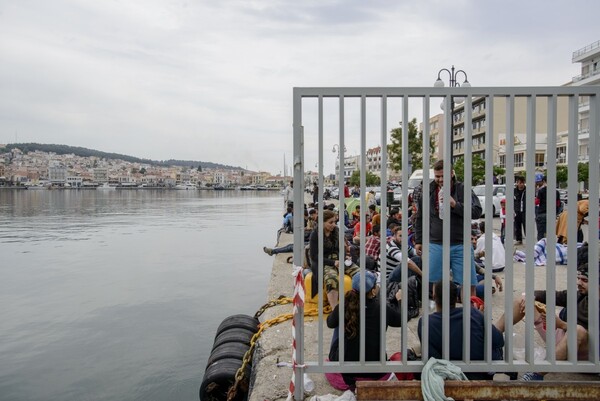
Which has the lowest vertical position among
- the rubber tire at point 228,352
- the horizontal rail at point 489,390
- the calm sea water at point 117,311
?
the calm sea water at point 117,311

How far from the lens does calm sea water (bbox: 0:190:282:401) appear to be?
7.31 m

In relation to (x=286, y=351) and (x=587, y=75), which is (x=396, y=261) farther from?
(x=587, y=75)

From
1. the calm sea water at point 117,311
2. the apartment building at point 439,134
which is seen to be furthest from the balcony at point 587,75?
the calm sea water at point 117,311

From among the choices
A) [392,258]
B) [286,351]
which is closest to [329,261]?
[392,258]

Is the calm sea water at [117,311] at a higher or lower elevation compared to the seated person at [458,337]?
lower

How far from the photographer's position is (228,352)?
573 centimetres

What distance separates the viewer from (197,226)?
32.7 metres

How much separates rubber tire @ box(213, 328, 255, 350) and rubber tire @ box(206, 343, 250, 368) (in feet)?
0.31

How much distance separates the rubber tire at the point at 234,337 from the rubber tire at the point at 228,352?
3.7 inches

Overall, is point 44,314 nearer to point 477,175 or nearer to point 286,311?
point 286,311

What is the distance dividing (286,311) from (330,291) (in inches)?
60.1

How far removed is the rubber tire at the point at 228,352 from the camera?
18.5ft

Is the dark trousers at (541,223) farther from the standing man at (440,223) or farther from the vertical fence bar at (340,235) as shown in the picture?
the vertical fence bar at (340,235)

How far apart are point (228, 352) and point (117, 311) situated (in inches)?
256
